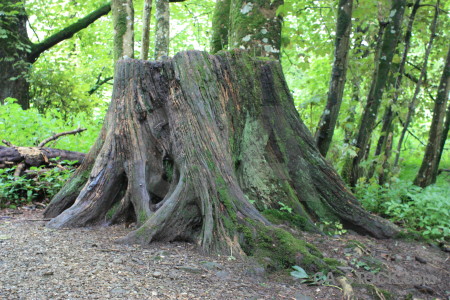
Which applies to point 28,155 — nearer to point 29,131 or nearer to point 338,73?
point 29,131

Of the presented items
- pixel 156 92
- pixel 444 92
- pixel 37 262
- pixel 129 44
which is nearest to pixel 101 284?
pixel 37 262

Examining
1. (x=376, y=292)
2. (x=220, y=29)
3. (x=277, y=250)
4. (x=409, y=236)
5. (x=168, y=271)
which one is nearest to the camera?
(x=168, y=271)

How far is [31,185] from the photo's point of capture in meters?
6.37

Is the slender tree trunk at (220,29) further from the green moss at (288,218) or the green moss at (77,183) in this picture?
the green moss at (288,218)

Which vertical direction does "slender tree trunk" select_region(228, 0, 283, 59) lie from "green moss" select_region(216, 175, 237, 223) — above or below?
above

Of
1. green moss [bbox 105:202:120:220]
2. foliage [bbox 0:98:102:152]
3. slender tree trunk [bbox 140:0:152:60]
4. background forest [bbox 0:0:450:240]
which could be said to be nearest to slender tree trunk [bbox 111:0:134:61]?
slender tree trunk [bbox 140:0:152:60]

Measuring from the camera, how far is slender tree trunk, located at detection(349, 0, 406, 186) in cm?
717

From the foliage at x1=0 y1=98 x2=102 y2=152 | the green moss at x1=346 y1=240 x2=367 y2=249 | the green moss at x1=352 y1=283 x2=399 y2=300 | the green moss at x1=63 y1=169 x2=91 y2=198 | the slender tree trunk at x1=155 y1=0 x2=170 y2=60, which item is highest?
the slender tree trunk at x1=155 y1=0 x2=170 y2=60

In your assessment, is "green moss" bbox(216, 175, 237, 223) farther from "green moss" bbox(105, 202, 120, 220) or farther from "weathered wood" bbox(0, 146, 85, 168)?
"weathered wood" bbox(0, 146, 85, 168)

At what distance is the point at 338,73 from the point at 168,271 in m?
4.77

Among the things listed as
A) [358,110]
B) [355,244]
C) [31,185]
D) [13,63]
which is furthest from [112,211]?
[13,63]

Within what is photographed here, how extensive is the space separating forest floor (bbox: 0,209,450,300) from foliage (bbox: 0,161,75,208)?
1.64 m

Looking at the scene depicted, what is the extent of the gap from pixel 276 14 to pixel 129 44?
6.05 meters

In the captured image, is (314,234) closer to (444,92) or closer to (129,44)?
(444,92)
